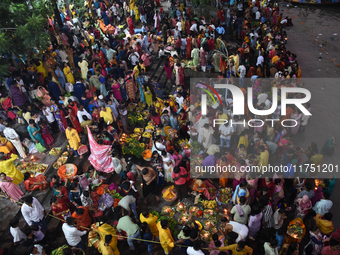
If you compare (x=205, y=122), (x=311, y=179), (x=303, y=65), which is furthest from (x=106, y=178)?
(x=303, y=65)

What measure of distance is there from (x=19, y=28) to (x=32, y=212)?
5748 millimetres

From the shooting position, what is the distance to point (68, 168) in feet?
24.2

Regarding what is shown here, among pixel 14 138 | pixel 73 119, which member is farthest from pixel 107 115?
pixel 14 138

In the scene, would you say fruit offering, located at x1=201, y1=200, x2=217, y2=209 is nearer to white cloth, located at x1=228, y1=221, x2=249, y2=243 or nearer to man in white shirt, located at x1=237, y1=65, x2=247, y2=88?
white cloth, located at x1=228, y1=221, x2=249, y2=243

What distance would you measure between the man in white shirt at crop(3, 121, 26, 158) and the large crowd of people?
3 centimetres

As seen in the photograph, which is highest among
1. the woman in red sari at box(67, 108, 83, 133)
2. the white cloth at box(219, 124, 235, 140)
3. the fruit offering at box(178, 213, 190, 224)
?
the woman in red sari at box(67, 108, 83, 133)

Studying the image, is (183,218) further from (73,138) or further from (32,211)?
(73,138)

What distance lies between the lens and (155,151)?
6.62 meters

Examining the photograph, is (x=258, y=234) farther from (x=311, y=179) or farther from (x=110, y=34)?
(x=110, y=34)

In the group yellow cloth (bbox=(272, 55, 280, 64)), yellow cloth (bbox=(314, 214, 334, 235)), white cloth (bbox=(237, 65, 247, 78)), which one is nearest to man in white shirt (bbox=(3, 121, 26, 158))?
yellow cloth (bbox=(314, 214, 334, 235))

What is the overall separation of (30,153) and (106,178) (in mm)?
2695

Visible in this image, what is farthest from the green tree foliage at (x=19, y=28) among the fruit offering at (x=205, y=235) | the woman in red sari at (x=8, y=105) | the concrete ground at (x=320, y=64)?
the concrete ground at (x=320, y=64)

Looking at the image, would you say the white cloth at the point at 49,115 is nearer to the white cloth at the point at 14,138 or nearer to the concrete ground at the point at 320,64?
the white cloth at the point at 14,138

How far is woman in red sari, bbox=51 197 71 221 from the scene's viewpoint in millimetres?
5703
